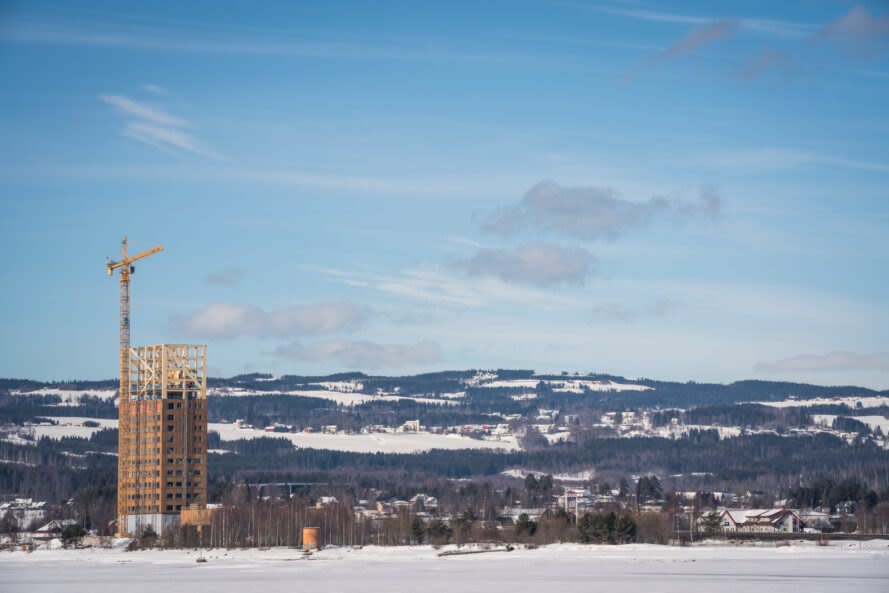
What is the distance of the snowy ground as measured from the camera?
294 feet

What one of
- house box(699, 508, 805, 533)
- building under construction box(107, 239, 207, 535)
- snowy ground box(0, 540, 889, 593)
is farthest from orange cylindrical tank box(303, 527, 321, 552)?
house box(699, 508, 805, 533)

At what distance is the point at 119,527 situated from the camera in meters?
182

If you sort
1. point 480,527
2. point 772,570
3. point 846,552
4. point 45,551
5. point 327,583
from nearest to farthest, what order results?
point 327,583 < point 772,570 < point 846,552 < point 45,551 < point 480,527

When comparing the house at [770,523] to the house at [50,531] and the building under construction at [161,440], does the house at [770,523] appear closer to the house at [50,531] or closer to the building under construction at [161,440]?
the building under construction at [161,440]

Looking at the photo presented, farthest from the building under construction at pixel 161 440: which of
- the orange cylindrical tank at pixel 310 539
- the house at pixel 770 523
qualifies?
the house at pixel 770 523

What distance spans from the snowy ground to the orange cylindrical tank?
2.62m

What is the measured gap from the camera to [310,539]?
493 ft

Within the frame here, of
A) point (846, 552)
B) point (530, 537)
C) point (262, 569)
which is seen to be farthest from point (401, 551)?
point (846, 552)

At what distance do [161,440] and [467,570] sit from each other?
85442 mm

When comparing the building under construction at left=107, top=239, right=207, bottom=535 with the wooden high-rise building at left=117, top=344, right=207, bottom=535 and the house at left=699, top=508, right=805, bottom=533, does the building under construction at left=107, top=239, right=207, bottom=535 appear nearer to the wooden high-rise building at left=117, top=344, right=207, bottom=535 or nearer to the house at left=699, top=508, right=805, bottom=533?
the wooden high-rise building at left=117, top=344, right=207, bottom=535

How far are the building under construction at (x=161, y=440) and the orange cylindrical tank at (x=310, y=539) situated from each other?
29.7 metres

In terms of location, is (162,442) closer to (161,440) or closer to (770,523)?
(161,440)

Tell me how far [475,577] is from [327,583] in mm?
9956

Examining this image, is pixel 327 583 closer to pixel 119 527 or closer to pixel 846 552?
pixel 846 552
